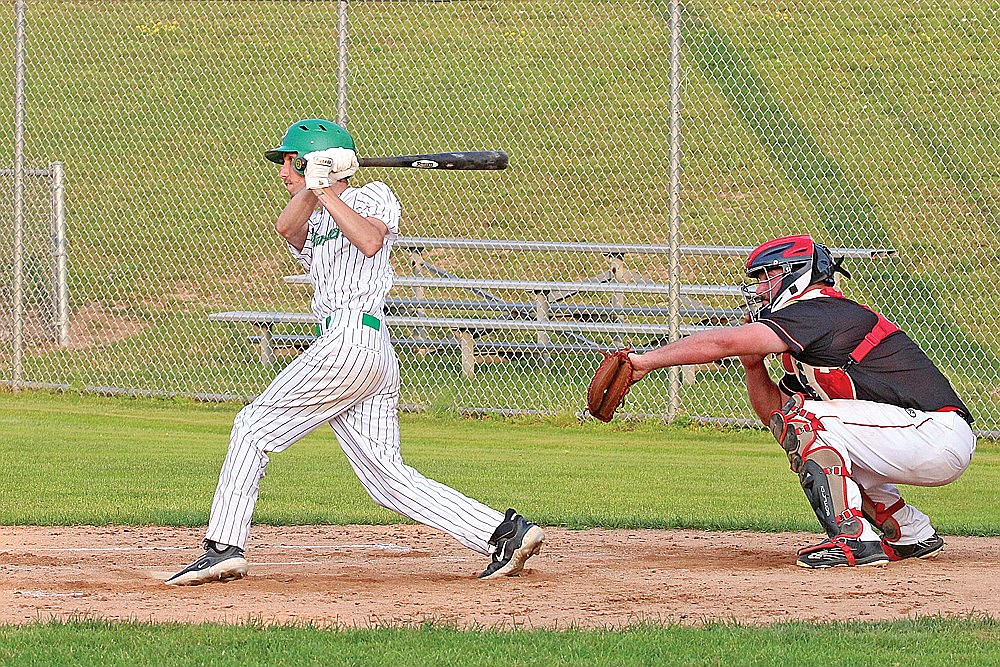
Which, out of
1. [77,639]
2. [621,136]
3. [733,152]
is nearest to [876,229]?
[733,152]

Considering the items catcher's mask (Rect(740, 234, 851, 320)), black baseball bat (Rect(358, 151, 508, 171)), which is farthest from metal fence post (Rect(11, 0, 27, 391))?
catcher's mask (Rect(740, 234, 851, 320))

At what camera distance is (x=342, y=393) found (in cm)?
555

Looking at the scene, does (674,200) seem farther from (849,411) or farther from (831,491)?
(831,491)

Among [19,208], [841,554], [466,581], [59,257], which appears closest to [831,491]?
[841,554]

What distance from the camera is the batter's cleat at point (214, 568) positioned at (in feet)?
18.0

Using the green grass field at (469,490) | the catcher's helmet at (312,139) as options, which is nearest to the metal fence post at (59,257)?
the green grass field at (469,490)

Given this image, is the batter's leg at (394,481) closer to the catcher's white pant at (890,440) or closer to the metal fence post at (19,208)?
the catcher's white pant at (890,440)

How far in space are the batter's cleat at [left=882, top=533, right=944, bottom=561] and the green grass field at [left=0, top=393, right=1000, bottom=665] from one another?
100cm

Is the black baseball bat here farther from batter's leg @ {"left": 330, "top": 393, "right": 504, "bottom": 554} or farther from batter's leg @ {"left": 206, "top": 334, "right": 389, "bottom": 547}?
batter's leg @ {"left": 330, "top": 393, "right": 504, "bottom": 554}

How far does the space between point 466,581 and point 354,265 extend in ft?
4.30

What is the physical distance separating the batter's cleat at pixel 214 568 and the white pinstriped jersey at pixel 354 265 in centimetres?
95

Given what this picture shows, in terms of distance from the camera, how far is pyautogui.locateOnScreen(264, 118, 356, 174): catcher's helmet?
18.3 feet

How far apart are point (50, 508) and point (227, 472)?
2.55 meters

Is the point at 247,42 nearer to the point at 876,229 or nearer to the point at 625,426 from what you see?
the point at 876,229
